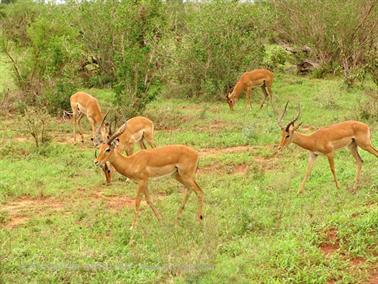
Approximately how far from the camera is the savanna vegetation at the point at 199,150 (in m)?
4.96

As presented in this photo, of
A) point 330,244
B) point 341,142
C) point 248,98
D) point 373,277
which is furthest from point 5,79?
point 373,277

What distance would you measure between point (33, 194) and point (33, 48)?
6.16 metres

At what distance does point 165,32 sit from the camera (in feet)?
45.6

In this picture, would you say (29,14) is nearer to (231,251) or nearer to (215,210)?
(215,210)

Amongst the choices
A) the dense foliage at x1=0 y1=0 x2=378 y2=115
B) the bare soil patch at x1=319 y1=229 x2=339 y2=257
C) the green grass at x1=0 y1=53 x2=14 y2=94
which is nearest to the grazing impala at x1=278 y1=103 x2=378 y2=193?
the bare soil patch at x1=319 y1=229 x2=339 y2=257

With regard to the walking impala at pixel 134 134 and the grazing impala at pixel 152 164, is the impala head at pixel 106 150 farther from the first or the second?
the walking impala at pixel 134 134

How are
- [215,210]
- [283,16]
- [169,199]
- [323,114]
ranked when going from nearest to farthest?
1. [215,210]
2. [169,199]
3. [323,114]
4. [283,16]

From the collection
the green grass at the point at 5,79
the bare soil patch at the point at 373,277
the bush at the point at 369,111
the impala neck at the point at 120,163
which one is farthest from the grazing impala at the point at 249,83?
the bare soil patch at the point at 373,277

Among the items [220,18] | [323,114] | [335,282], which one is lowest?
[323,114]

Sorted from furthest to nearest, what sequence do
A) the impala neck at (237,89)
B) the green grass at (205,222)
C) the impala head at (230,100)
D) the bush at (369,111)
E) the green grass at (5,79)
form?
the green grass at (5,79) → the impala neck at (237,89) → the impala head at (230,100) → the bush at (369,111) → the green grass at (205,222)

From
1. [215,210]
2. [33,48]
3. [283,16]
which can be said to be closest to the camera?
[215,210]

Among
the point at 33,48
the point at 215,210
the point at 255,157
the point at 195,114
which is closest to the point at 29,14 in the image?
the point at 33,48

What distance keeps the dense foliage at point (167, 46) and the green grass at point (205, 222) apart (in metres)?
1.78

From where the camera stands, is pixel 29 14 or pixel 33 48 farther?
pixel 29 14
